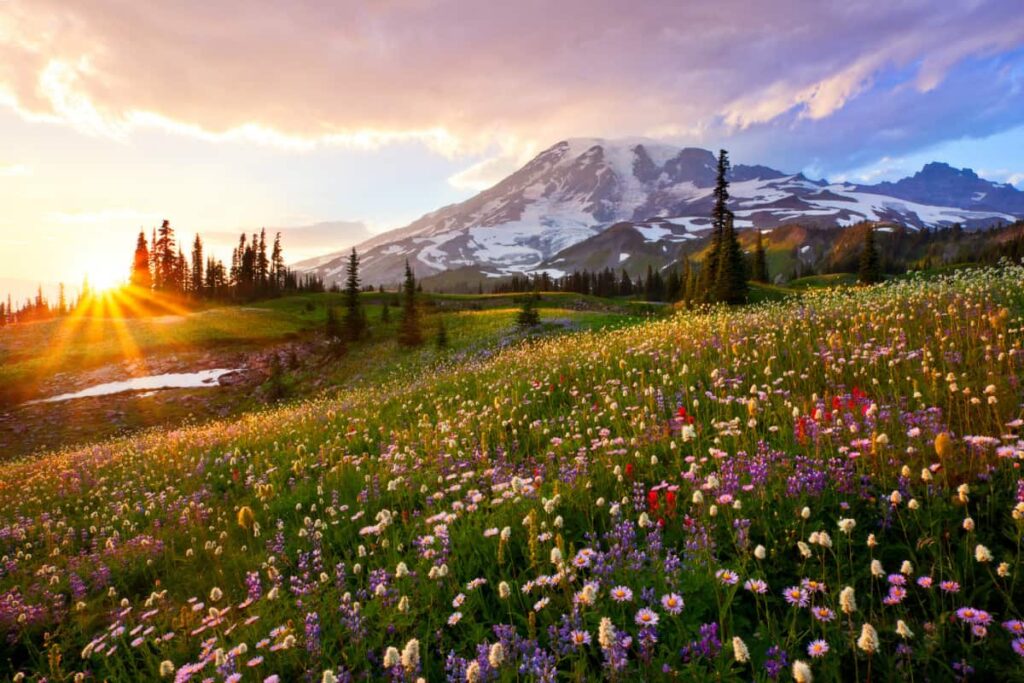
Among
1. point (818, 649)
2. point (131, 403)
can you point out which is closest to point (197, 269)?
point (131, 403)

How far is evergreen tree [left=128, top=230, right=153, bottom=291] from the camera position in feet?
358

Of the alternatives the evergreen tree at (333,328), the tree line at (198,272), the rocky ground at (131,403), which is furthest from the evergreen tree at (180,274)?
the evergreen tree at (333,328)

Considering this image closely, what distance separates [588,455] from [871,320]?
20.4 feet

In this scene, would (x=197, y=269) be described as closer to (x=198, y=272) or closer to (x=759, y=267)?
(x=198, y=272)

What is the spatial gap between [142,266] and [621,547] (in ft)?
449

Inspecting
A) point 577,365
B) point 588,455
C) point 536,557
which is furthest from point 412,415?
point 536,557

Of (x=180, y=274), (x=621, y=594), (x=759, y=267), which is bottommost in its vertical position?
(x=621, y=594)

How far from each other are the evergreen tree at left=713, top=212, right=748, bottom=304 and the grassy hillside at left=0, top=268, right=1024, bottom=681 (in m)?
40.7

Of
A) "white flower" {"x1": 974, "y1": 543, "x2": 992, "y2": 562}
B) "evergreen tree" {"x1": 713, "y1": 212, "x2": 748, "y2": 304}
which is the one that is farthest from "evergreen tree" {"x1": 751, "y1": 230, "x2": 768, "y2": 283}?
"white flower" {"x1": 974, "y1": 543, "x2": 992, "y2": 562}

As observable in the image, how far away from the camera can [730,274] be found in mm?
48281

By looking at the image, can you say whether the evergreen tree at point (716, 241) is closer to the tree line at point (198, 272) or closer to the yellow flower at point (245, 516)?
the yellow flower at point (245, 516)

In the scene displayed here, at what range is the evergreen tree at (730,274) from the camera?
4753cm

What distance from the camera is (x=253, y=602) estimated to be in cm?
425

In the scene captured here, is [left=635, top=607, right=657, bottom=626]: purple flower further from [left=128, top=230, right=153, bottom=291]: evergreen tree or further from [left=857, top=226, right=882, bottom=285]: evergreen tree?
[left=128, top=230, right=153, bottom=291]: evergreen tree
